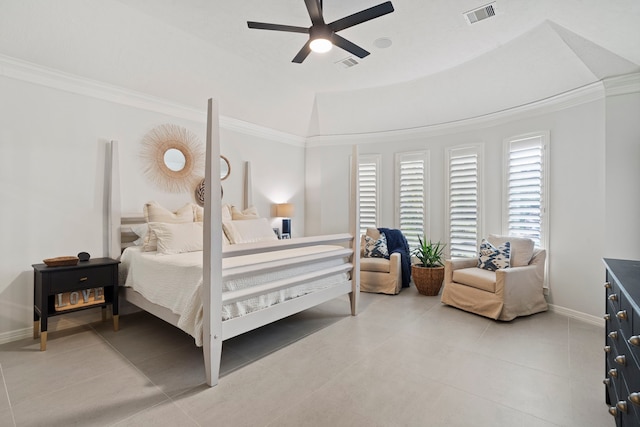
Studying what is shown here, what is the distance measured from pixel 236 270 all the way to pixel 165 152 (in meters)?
2.51

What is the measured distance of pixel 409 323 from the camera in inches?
140

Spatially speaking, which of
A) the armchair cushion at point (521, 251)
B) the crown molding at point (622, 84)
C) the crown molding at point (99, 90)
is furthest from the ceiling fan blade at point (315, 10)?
the armchair cushion at point (521, 251)

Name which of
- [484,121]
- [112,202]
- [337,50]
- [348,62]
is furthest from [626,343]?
[112,202]

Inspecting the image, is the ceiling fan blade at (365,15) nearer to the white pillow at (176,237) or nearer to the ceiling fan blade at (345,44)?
the ceiling fan blade at (345,44)

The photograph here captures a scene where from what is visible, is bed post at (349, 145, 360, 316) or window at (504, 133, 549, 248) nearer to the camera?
bed post at (349, 145, 360, 316)

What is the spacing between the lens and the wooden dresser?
1203mm

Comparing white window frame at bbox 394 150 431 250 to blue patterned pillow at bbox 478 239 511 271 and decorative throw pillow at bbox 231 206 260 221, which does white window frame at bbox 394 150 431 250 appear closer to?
blue patterned pillow at bbox 478 239 511 271

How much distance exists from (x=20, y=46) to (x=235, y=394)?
3.65 metres

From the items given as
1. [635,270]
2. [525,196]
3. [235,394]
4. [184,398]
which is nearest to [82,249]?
[184,398]

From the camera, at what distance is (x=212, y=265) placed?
2273 mm

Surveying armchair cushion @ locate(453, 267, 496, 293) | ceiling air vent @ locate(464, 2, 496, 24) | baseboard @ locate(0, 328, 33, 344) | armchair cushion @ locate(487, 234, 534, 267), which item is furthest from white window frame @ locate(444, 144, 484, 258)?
baseboard @ locate(0, 328, 33, 344)

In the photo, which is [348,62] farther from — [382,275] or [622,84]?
[382,275]

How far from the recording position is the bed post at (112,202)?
11.8 ft

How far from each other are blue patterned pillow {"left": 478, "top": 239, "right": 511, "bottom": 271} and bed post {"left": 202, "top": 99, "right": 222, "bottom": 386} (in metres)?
3.38
